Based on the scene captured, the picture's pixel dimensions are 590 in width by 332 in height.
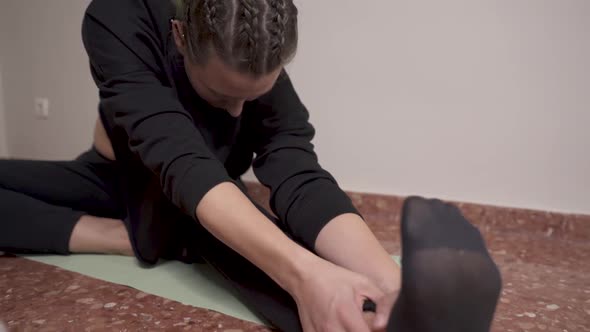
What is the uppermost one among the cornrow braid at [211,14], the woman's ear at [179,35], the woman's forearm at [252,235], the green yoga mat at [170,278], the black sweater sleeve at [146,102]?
the cornrow braid at [211,14]

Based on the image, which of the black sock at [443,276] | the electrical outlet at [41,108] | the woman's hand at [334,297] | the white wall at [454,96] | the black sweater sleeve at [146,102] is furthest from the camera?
the electrical outlet at [41,108]

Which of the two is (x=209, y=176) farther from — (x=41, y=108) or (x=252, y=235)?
(x=41, y=108)

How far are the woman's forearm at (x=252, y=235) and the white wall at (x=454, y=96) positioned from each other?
2.21 feet

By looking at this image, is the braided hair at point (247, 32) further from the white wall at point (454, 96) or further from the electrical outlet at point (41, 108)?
the electrical outlet at point (41, 108)

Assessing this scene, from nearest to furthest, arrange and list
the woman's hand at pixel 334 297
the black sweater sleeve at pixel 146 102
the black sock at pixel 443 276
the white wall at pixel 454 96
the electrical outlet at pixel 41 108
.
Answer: the black sock at pixel 443 276 → the woman's hand at pixel 334 297 → the black sweater sleeve at pixel 146 102 → the white wall at pixel 454 96 → the electrical outlet at pixel 41 108

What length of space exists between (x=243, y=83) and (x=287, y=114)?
0.20 m

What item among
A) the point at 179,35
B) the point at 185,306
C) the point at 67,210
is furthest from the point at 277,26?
the point at 67,210

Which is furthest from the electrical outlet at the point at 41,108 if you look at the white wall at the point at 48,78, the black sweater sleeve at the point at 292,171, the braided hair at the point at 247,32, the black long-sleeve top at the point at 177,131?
the braided hair at the point at 247,32

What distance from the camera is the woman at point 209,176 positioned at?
1.62 feet

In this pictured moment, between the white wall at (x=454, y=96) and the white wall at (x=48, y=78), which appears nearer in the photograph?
the white wall at (x=454, y=96)

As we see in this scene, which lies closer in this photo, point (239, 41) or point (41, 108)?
point (239, 41)

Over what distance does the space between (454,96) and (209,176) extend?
0.72 m

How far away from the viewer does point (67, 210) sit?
80 cm

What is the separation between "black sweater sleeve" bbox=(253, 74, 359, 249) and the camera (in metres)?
0.60
